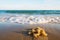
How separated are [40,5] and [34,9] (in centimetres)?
39

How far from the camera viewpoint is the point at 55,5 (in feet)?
25.5

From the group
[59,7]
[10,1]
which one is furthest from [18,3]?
[59,7]

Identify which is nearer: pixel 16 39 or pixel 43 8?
pixel 16 39

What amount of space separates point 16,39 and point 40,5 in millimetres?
4942

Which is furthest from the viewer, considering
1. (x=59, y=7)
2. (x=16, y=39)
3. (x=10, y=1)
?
(x=10, y=1)

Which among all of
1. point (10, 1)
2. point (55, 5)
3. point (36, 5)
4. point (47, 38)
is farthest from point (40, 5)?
point (47, 38)

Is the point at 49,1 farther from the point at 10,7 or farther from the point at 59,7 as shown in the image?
the point at 10,7

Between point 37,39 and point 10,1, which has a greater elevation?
point 37,39

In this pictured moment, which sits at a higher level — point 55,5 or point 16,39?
point 16,39

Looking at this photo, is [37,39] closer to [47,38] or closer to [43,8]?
[47,38]

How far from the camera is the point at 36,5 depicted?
802cm

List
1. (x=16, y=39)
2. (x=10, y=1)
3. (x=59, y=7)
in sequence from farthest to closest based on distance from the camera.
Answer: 1. (x=10, y=1)
2. (x=59, y=7)
3. (x=16, y=39)

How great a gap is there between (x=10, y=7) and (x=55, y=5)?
97.1 inches

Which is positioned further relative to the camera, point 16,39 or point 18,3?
point 18,3
